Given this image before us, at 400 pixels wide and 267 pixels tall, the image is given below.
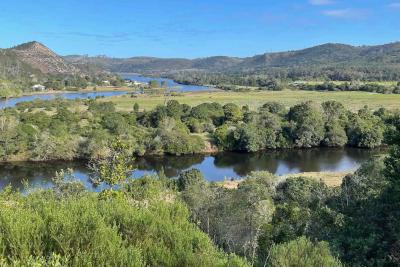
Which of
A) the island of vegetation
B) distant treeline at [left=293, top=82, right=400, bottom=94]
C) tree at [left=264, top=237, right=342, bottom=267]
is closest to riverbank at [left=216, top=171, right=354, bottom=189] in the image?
the island of vegetation

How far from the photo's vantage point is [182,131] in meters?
58.2

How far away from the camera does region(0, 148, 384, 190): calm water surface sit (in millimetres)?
45562

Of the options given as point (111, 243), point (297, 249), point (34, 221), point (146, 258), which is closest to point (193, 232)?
A: point (146, 258)

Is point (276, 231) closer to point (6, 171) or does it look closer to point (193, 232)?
point (193, 232)

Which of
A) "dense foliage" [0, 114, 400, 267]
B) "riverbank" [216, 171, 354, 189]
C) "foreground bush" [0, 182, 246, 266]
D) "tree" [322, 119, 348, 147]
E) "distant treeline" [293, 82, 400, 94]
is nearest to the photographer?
"foreground bush" [0, 182, 246, 266]

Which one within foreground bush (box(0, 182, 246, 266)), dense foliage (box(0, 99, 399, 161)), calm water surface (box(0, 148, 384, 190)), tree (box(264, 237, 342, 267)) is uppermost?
foreground bush (box(0, 182, 246, 266))

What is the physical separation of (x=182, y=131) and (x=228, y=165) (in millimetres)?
9846

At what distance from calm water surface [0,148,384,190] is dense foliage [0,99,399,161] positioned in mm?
1702

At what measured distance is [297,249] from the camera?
1080 centimetres

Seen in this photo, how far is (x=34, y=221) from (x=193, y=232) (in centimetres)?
269

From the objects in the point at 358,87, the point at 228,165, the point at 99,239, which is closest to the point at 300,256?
the point at 99,239

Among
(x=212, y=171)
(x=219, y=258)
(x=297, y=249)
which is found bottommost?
(x=212, y=171)

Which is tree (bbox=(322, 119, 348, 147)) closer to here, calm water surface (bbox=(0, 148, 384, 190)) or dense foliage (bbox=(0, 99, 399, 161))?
dense foliage (bbox=(0, 99, 399, 161))

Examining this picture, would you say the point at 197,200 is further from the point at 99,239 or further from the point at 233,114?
the point at 233,114
